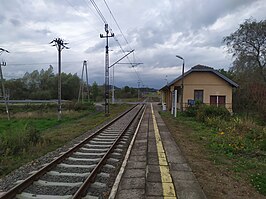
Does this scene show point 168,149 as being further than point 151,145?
No

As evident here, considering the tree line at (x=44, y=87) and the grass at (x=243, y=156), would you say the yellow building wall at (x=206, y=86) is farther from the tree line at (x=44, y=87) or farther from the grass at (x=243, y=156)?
the tree line at (x=44, y=87)

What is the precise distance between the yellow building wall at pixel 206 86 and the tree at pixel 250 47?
625 centimetres

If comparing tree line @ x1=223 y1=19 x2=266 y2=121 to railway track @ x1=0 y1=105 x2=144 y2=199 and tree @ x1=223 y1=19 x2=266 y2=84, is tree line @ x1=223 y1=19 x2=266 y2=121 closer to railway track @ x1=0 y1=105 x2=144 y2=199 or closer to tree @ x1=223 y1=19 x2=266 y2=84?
tree @ x1=223 y1=19 x2=266 y2=84

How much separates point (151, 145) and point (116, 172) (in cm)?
362

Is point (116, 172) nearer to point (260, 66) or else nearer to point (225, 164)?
point (225, 164)

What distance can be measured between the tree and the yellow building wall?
6.25 metres

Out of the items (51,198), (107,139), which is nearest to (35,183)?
(51,198)

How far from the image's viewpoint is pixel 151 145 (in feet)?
34.7

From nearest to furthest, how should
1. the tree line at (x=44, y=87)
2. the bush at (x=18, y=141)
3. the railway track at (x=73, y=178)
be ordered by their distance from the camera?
the railway track at (x=73, y=178) → the bush at (x=18, y=141) → the tree line at (x=44, y=87)

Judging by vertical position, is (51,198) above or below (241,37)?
below

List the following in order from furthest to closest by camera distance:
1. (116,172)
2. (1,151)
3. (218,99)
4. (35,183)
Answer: (218,99), (1,151), (116,172), (35,183)

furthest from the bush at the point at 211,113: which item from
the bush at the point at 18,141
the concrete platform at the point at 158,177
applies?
the bush at the point at 18,141

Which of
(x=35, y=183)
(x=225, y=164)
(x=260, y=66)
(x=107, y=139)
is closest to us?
(x=35, y=183)

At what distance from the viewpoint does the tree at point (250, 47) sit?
36406 millimetres
